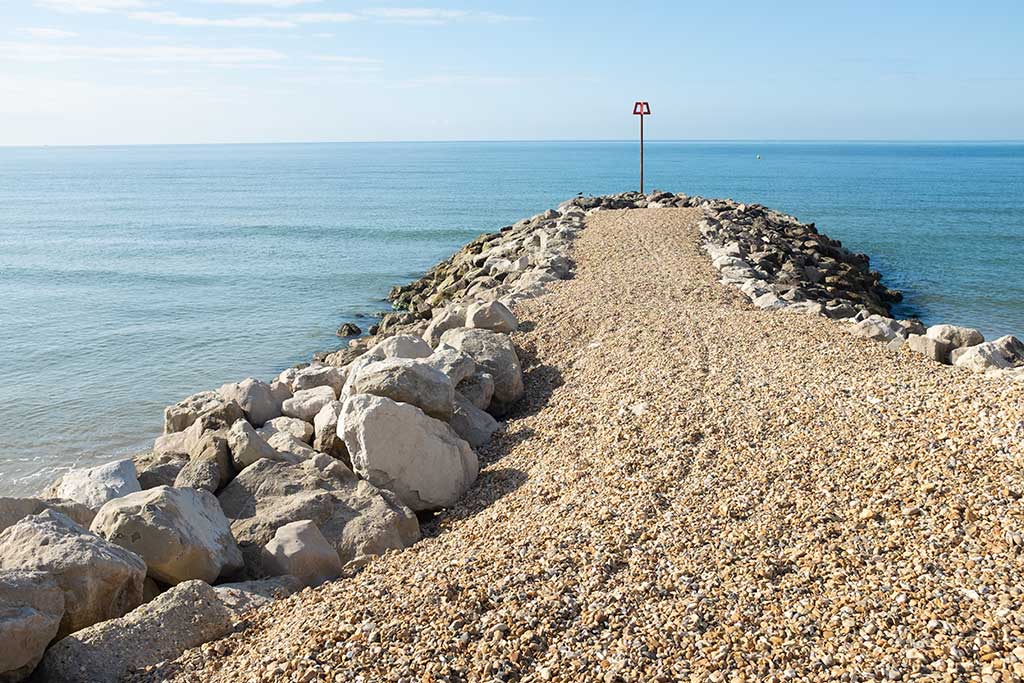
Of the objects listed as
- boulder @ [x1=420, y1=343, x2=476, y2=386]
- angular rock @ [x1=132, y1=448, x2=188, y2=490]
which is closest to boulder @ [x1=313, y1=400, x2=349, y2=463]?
boulder @ [x1=420, y1=343, x2=476, y2=386]

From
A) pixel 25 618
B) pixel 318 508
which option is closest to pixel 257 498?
pixel 318 508

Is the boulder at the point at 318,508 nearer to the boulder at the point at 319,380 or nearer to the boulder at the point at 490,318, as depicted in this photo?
the boulder at the point at 319,380

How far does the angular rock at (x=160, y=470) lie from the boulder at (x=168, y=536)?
1.58m

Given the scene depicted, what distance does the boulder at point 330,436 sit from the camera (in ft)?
28.6

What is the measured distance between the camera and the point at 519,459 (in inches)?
332

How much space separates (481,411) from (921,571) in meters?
5.22

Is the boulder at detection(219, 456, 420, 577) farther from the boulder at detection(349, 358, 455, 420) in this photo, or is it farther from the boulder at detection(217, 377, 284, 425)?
the boulder at detection(217, 377, 284, 425)

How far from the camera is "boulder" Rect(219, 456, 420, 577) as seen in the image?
277 inches

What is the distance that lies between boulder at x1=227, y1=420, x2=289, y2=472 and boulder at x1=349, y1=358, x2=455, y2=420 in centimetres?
110

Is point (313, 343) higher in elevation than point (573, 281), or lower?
lower

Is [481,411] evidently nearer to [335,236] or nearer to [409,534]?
[409,534]

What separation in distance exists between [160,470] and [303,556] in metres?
2.68

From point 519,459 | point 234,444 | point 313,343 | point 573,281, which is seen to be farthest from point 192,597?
point 313,343

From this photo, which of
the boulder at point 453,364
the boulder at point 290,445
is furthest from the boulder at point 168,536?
the boulder at point 453,364
